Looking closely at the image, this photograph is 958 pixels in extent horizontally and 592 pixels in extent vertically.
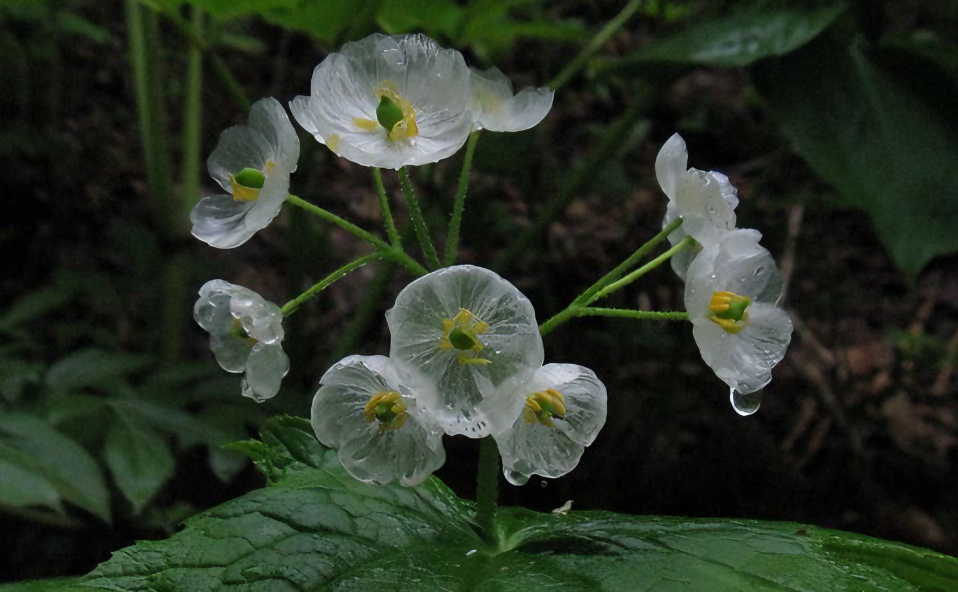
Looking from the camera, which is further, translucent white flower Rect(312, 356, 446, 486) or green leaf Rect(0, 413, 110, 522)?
green leaf Rect(0, 413, 110, 522)

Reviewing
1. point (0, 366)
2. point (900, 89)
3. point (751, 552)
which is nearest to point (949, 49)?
point (900, 89)

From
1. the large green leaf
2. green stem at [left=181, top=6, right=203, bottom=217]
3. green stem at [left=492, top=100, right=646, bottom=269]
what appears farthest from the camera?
green stem at [left=181, top=6, right=203, bottom=217]

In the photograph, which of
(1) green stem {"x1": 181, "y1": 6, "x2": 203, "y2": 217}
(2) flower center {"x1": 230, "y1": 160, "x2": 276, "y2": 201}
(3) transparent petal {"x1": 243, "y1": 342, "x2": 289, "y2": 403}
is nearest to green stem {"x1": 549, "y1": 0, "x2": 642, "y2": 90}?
(1) green stem {"x1": 181, "y1": 6, "x2": 203, "y2": 217}

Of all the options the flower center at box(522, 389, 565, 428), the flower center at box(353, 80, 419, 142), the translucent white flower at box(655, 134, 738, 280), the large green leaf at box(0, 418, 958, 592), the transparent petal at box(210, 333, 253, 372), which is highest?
the flower center at box(353, 80, 419, 142)

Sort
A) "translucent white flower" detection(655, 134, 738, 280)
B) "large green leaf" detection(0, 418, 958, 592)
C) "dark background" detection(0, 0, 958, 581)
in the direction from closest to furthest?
1. "large green leaf" detection(0, 418, 958, 592)
2. "translucent white flower" detection(655, 134, 738, 280)
3. "dark background" detection(0, 0, 958, 581)

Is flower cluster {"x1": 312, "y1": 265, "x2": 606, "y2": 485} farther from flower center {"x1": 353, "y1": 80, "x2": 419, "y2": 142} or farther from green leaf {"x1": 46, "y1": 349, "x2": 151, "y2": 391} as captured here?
green leaf {"x1": 46, "y1": 349, "x2": 151, "y2": 391}
